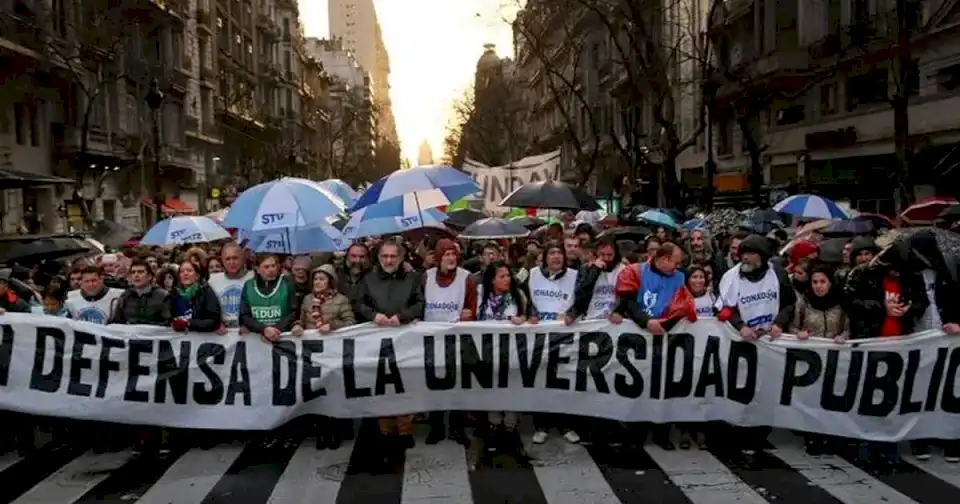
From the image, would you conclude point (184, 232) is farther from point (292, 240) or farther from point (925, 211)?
point (925, 211)

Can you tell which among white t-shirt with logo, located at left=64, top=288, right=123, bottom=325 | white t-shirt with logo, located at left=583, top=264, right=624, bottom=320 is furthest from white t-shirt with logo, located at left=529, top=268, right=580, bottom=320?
white t-shirt with logo, located at left=64, top=288, right=123, bottom=325

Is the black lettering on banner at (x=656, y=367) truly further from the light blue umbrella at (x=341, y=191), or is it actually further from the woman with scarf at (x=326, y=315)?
the light blue umbrella at (x=341, y=191)

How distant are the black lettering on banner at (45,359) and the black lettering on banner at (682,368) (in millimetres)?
4895

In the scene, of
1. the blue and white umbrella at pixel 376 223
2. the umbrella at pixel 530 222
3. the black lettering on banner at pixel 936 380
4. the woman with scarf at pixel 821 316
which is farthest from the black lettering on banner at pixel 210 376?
the umbrella at pixel 530 222

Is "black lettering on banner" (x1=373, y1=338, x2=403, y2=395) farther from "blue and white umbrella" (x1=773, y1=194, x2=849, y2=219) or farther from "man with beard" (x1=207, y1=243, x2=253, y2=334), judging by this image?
"blue and white umbrella" (x1=773, y1=194, x2=849, y2=219)

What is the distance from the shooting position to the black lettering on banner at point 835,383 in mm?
7242

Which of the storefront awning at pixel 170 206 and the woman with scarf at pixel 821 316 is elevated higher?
the storefront awning at pixel 170 206

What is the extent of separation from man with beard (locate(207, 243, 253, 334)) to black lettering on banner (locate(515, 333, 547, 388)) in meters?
2.42

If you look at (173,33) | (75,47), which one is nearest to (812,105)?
(75,47)

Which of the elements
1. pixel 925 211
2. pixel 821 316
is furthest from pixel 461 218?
pixel 821 316

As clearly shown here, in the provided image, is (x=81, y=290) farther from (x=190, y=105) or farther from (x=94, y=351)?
(x=190, y=105)

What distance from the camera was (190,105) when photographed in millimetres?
47469

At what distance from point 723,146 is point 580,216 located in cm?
2034

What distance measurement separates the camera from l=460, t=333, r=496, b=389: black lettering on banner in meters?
7.60
